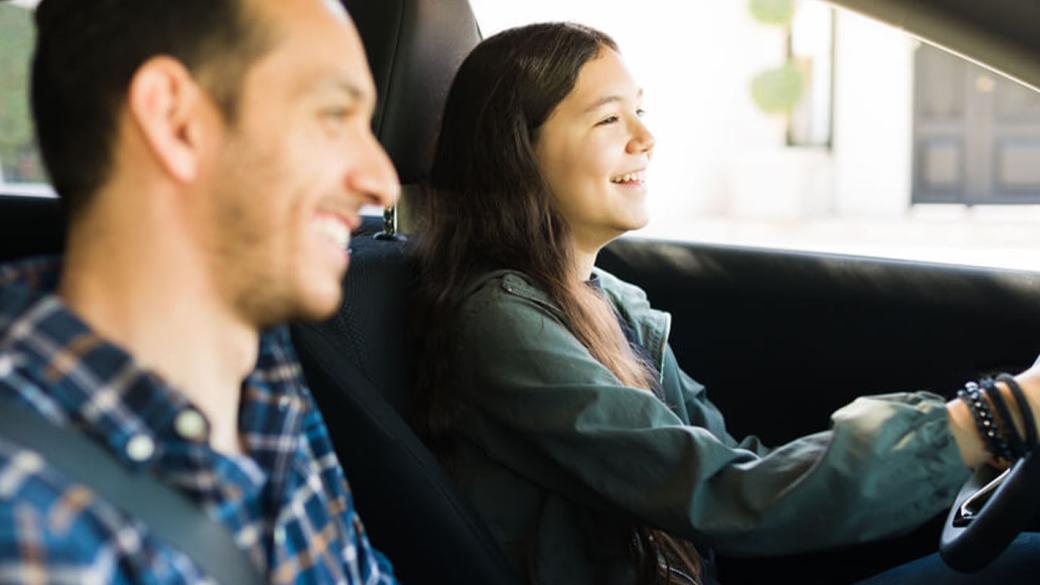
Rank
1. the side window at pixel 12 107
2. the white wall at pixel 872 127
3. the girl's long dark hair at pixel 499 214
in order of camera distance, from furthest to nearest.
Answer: the white wall at pixel 872 127 < the side window at pixel 12 107 < the girl's long dark hair at pixel 499 214

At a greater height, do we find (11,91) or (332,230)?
(11,91)

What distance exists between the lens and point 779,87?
309 inches

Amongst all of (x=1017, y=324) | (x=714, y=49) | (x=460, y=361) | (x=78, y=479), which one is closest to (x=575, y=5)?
(x=714, y=49)

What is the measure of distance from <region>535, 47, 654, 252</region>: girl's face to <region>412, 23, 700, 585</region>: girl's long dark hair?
2cm

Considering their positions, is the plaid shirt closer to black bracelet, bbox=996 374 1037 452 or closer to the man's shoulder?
the man's shoulder

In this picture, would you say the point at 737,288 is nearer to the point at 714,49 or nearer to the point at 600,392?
the point at 600,392

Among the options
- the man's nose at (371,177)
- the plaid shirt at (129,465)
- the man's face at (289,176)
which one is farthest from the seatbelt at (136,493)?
the man's nose at (371,177)

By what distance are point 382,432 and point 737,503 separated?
1.20 feet

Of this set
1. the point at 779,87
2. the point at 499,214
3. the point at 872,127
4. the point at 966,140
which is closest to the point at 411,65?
the point at 499,214

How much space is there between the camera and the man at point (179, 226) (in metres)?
0.86

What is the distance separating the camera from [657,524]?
1332 millimetres

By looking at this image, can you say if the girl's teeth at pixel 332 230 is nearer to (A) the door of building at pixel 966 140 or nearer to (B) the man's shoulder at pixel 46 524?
(B) the man's shoulder at pixel 46 524

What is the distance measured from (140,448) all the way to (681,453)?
61 centimetres

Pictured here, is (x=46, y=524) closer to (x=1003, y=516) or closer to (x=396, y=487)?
(x=396, y=487)
